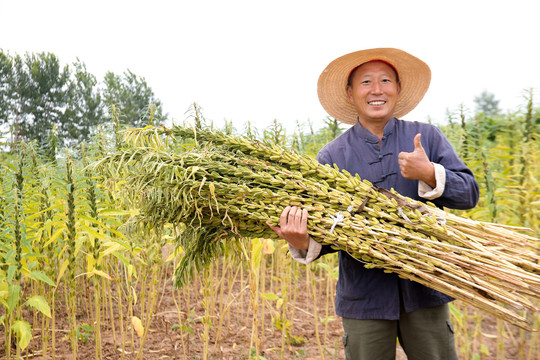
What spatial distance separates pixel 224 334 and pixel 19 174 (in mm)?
1989

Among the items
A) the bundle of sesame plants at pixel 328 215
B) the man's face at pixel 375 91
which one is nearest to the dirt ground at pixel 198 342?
the bundle of sesame plants at pixel 328 215

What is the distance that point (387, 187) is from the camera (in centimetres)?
190

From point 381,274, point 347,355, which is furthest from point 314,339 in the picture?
point 381,274

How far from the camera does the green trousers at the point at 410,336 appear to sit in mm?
1834

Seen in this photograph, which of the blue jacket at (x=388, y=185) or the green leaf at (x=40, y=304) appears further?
the green leaf at (x=40, y=304)

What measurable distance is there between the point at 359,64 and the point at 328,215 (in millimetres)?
837

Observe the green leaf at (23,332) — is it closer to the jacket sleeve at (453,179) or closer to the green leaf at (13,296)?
the green leaf at (13,296)

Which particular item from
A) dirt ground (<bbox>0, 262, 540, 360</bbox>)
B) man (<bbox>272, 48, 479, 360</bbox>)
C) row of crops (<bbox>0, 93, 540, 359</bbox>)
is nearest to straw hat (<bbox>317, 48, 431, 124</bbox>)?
man (<bbox>272, 48, 479, 360</bbox>)

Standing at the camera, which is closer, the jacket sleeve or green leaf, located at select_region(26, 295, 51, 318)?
the jacket sleeve

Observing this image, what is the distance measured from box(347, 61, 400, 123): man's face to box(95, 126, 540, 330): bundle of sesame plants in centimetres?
40

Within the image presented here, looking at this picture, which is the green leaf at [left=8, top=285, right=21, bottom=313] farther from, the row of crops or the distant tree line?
the distant tree line

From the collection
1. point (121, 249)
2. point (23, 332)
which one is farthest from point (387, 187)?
point (23, 332)

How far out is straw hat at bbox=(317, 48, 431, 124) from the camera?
2.04 m

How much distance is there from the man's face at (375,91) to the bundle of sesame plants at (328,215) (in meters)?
0.40
